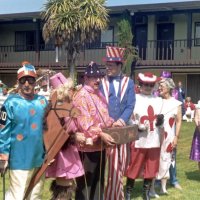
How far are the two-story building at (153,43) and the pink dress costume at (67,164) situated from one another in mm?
21726

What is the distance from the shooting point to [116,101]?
6.84 m

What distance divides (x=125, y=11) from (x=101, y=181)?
23.2 meters

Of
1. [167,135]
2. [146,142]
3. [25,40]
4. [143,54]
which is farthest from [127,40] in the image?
[146,142]

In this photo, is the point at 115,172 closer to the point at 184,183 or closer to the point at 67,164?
the point at 67,164

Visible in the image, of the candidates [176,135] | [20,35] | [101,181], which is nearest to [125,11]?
[20,35]

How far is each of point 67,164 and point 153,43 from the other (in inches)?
945

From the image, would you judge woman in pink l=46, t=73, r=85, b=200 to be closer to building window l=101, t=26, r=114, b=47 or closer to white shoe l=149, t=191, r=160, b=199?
white shoe l=149, t=191, r=160, b=199

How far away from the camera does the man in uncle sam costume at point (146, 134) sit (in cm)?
733

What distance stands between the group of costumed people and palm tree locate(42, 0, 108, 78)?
18.5 meters

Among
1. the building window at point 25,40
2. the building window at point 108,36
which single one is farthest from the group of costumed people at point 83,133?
the building window at point 25,40

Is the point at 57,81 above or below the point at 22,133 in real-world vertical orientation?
above

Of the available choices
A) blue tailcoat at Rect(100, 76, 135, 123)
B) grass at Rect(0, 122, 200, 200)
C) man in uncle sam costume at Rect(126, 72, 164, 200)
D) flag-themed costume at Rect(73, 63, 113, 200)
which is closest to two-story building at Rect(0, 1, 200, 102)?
grass at Rect(0, 122, 200, 200)

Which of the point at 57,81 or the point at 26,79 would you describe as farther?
the point at 57,81

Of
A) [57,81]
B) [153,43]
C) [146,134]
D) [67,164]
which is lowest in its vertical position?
[67,164]
